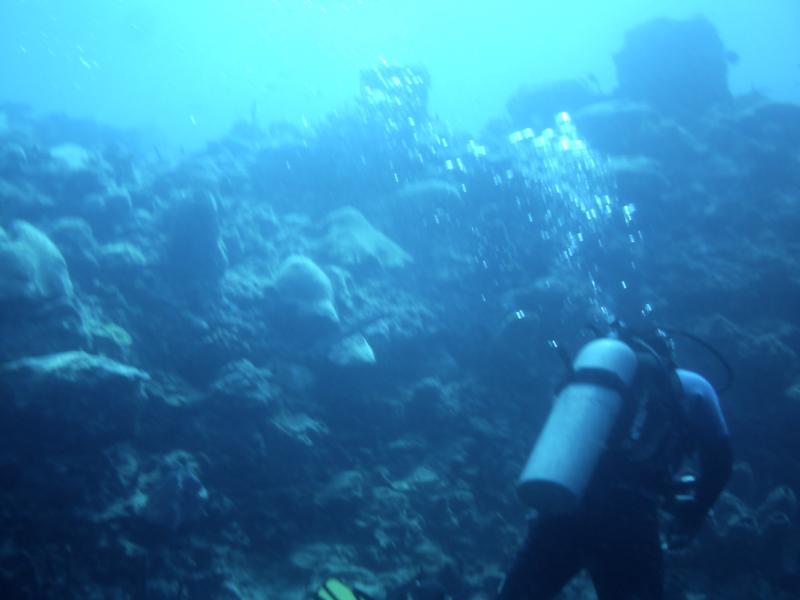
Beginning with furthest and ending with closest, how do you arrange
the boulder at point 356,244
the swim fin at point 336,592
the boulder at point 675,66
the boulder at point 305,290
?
1. the boulder at point 675,66
2. the boulder at point 356,244
3. the boulder at point 305,290
4. the swim fin at point 336,592

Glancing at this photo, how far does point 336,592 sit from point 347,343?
4511 millimetres

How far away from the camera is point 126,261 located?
9594 millimetres

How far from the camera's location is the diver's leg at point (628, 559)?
3287 mm

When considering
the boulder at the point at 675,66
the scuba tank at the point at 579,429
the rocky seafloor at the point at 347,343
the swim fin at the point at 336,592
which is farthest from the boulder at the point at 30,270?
the boulder at the point at 675,66

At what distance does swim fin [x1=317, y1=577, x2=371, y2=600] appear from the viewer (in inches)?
191

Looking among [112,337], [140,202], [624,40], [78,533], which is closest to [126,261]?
[112,337]

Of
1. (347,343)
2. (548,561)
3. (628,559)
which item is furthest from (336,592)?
(347,343)

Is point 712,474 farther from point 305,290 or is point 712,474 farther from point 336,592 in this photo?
point 305,290

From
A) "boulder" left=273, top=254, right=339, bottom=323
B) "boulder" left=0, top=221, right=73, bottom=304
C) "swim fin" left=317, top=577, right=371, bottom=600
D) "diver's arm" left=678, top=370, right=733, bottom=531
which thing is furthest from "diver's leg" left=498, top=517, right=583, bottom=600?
"boulder" left=0, top=221, right=73, bottom=304

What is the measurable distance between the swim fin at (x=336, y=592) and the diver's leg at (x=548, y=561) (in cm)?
186

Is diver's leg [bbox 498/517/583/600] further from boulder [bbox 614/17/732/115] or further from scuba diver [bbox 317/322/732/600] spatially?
boulder [bbox 614/17/732/115]

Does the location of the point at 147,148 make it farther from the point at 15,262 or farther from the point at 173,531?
the point at 173,531

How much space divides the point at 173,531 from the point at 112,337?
141 inches

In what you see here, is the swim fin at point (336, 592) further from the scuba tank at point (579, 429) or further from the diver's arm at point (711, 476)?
the diver's arm at point (711, 476)
